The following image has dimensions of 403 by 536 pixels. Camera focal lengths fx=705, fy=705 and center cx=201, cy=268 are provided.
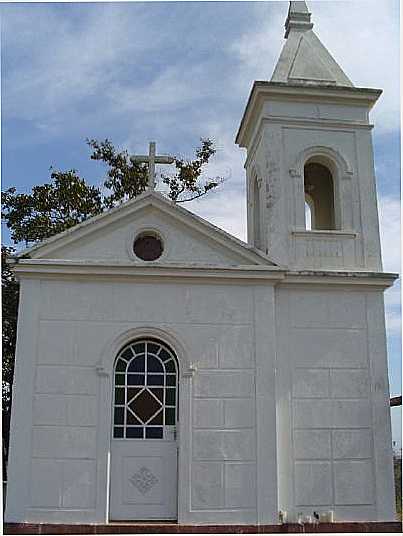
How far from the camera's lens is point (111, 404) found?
10688 millimetres

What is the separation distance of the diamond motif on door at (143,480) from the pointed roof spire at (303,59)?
7168mm

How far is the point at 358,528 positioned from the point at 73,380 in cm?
483

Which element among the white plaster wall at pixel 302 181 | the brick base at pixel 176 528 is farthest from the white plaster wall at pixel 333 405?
the white plaster wall at pixel 302 181

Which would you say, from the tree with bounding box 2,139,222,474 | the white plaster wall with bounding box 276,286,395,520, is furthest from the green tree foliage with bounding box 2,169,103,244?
the white plaster wall with bounding box 276,286,395,520

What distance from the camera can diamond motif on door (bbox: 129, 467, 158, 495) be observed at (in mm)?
10477

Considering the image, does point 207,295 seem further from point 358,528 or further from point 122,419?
point 358,528

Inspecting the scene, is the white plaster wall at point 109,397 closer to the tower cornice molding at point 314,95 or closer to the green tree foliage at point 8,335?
the tower cornice molding at point 314,95

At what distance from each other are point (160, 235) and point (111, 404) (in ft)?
9.31

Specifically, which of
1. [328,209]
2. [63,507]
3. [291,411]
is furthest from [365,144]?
[63,507]

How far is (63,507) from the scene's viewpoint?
1023cm

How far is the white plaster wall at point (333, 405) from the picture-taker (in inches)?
427

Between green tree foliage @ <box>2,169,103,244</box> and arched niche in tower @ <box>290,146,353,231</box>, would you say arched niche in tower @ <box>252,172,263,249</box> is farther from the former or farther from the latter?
green tree foliage @ <box>2,169,103,244</box>

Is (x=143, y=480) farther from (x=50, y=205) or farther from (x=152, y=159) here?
(x=50, y=205)

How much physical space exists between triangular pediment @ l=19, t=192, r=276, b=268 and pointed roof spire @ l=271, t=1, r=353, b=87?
335 centimetres
